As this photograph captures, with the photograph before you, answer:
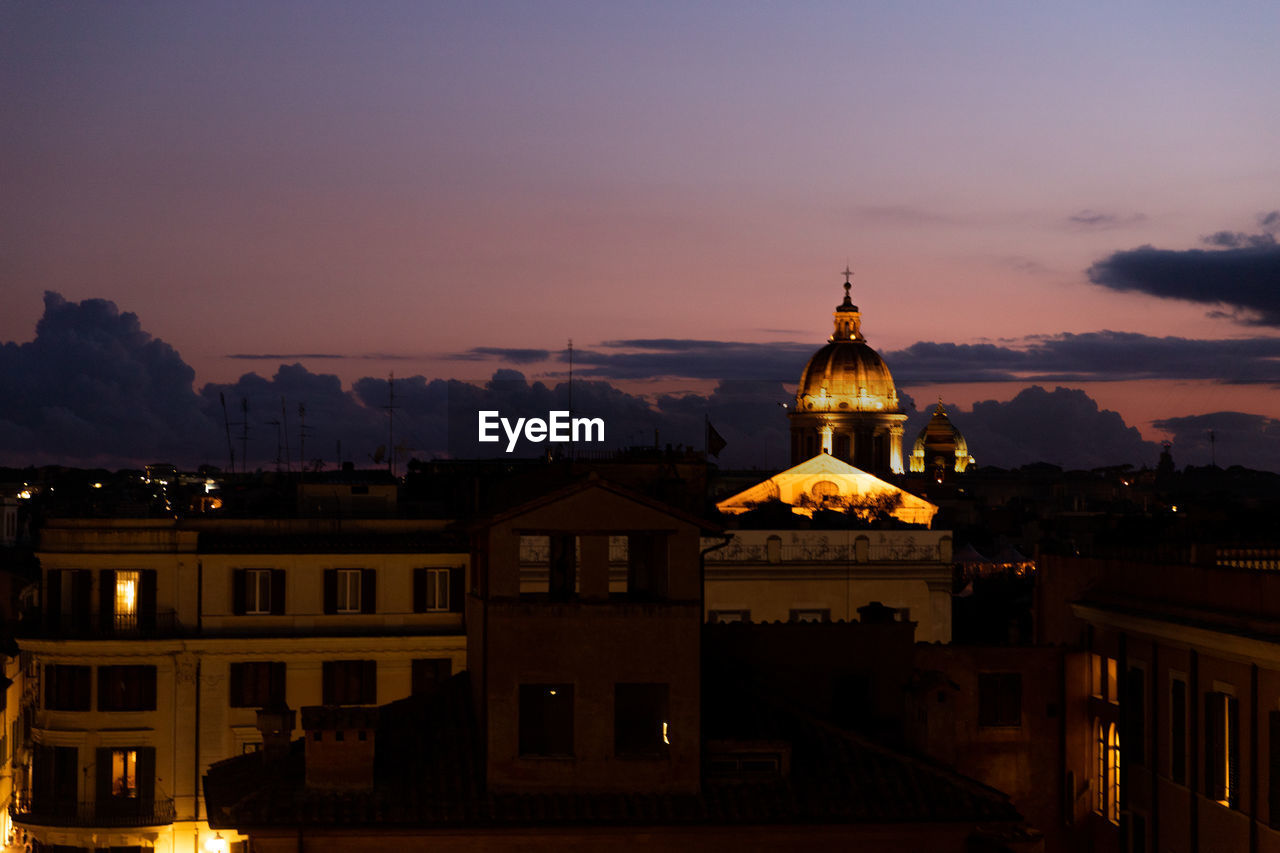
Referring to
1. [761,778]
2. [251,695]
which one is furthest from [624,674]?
[251,695]

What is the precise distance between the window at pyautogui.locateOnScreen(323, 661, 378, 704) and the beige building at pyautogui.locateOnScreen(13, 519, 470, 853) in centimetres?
3

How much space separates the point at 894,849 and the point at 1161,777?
1317cm

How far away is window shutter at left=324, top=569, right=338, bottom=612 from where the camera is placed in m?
45.4

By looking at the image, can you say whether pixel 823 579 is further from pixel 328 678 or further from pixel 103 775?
pixel 103 775

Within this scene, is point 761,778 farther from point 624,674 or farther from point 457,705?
point 457,705

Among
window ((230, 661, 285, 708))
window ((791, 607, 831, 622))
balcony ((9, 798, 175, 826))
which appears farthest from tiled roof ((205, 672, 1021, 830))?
window ((791, 607, 831, 622))

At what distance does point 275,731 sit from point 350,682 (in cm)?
1960

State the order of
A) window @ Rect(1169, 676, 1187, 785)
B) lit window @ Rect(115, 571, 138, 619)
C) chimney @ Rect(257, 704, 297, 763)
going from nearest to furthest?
chimney @ Rect(257, 704, 297, 763)
window @ Rect(1169, 676, 1187, 785)
lit window @ Rect(115, 571, 138, 619)

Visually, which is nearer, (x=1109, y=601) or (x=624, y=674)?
(x=624, y=674)

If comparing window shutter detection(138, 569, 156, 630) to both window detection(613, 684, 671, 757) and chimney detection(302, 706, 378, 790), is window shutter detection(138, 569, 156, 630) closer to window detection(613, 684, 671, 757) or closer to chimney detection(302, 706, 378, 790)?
window detection(613, 684, 671, 757)

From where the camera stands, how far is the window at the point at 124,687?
4422 cm

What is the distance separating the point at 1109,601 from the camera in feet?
121

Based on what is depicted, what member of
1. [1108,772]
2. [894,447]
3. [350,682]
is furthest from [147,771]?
[894,447]

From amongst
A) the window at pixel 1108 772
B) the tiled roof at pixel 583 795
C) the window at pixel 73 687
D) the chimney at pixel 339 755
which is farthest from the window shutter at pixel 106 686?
the chimney at pixel 339 755
